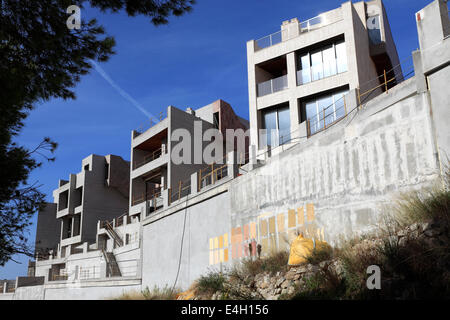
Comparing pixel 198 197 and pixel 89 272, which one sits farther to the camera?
pixel 89 272

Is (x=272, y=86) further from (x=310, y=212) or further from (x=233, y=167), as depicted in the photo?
(x=310, y=212)

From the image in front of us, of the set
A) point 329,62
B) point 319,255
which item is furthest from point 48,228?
point 319,255

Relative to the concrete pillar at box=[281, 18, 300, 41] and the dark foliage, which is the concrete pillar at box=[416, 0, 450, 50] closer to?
the dark foliage

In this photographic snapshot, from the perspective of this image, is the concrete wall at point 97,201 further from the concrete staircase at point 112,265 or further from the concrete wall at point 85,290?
the concrete staircase at point 112,265

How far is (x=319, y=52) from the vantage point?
81.4 ft

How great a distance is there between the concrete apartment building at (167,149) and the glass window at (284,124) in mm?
9203

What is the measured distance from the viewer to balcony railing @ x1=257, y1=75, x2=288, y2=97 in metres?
25.4

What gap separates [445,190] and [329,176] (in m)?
3.91

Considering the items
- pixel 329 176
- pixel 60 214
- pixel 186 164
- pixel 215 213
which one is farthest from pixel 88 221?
pixel 329 176

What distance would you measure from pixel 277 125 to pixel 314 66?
4080 millimetres

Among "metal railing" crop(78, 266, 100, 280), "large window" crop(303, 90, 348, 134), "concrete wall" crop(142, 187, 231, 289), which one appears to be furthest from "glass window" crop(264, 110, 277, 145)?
"metal railing" crop(78, 266, 100, 280)

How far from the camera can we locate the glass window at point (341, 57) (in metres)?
23.4

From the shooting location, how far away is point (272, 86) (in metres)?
25.7

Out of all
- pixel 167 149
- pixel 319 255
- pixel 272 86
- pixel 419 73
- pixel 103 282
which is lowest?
pixel 103 282
